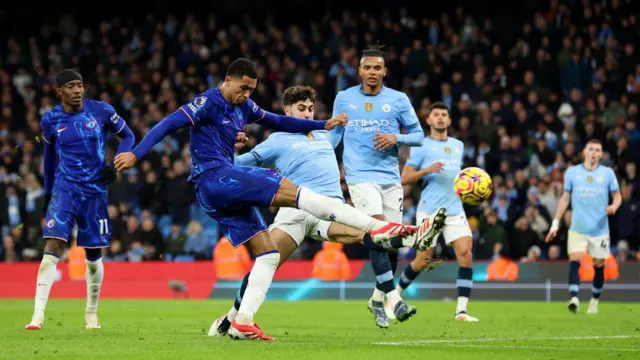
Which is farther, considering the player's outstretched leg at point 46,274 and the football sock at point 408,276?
the football sock at point 408,276

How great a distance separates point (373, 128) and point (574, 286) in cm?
610

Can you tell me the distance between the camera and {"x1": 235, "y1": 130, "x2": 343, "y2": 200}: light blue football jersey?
11.0 meters

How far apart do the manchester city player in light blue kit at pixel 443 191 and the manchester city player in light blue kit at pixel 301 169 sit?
2.79 metres

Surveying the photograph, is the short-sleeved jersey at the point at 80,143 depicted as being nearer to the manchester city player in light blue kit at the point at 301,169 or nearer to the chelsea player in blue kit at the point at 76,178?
the chelsea player in blue kit at the point at 76,178

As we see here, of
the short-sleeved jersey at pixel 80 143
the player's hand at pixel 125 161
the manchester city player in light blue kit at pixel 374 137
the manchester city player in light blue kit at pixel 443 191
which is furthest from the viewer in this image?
the manchester city player in light blue kit at pixel 443 191

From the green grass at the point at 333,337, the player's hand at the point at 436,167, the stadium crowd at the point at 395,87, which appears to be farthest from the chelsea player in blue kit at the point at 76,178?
the stadium crowd at the point at 395,87

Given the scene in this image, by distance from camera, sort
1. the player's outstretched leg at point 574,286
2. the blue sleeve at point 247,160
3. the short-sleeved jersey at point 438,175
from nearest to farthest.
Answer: the blue sleeve at point 247,160 < the short-sleeved jersey at point 438,175 < the player's outstretched leg at point 574,286

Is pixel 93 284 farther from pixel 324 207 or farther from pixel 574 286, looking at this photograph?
pixel 574 286

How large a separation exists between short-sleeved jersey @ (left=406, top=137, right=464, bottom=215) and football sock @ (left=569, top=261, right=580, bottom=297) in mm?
3309

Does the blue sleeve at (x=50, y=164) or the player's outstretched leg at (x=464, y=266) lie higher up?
the blue sleeve at (x=50, y=164)

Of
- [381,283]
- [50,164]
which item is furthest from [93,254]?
[381,283]

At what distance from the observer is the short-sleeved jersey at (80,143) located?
11.2 meters

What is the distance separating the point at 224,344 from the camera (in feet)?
28.2

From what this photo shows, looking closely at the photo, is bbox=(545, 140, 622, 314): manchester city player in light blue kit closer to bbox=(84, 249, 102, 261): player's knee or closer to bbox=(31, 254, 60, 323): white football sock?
bbox=(84, 249, 102, 261): player's knee
